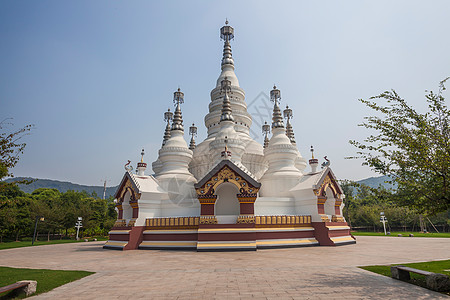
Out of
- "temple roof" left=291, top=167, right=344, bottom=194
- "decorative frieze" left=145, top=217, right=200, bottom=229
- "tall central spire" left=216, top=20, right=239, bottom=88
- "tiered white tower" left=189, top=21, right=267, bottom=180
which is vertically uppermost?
"tall central spire" left=216, top=20, right=239, bottom=88

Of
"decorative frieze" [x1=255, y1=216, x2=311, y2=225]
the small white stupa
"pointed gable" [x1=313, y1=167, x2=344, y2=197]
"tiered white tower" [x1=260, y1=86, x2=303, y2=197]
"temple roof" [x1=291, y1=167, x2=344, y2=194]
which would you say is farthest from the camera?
"tiered white tower" [x1=260, y1=86, x2=303, y2=197]

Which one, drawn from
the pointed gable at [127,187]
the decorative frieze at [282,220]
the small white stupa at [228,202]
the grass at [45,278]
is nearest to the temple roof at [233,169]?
the small white stupa at [228,202]

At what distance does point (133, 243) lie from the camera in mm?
21344

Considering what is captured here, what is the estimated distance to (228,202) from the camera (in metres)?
23.7

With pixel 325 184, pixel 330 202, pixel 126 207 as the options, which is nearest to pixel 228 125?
pixel 325 184

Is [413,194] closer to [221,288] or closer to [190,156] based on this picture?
[221,288]

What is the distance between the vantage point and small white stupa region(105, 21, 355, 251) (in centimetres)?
2020

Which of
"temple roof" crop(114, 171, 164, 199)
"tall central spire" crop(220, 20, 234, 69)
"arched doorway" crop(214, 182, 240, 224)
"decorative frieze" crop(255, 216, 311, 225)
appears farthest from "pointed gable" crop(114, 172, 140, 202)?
"tall central spire" crop(220, 20, 234, 69)

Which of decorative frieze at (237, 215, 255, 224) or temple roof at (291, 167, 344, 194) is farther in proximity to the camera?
temple roof at (291, 167, 344, 194)

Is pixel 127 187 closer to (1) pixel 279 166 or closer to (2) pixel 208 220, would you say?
(2) pixel 208 220

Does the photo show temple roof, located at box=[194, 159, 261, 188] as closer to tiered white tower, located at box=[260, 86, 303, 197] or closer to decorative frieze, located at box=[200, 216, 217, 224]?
decorative frieze, located at box=[200, 216, 217, 224]

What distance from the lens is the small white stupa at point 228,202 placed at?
795 inches

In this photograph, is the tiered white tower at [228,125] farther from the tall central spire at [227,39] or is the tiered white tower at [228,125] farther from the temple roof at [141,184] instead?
the temple roof at [141,184]

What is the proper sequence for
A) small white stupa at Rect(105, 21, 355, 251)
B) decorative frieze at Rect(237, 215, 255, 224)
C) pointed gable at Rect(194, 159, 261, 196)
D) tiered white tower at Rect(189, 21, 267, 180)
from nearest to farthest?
decorative frieze at Rect(237, 215, 255, 224) → small white stupa at Rect(105, 21, 355, 251) → pointed gable at Rect(194, 159, 261, 196) → tiered white tower at Rect(189, 21, 267, 180)
